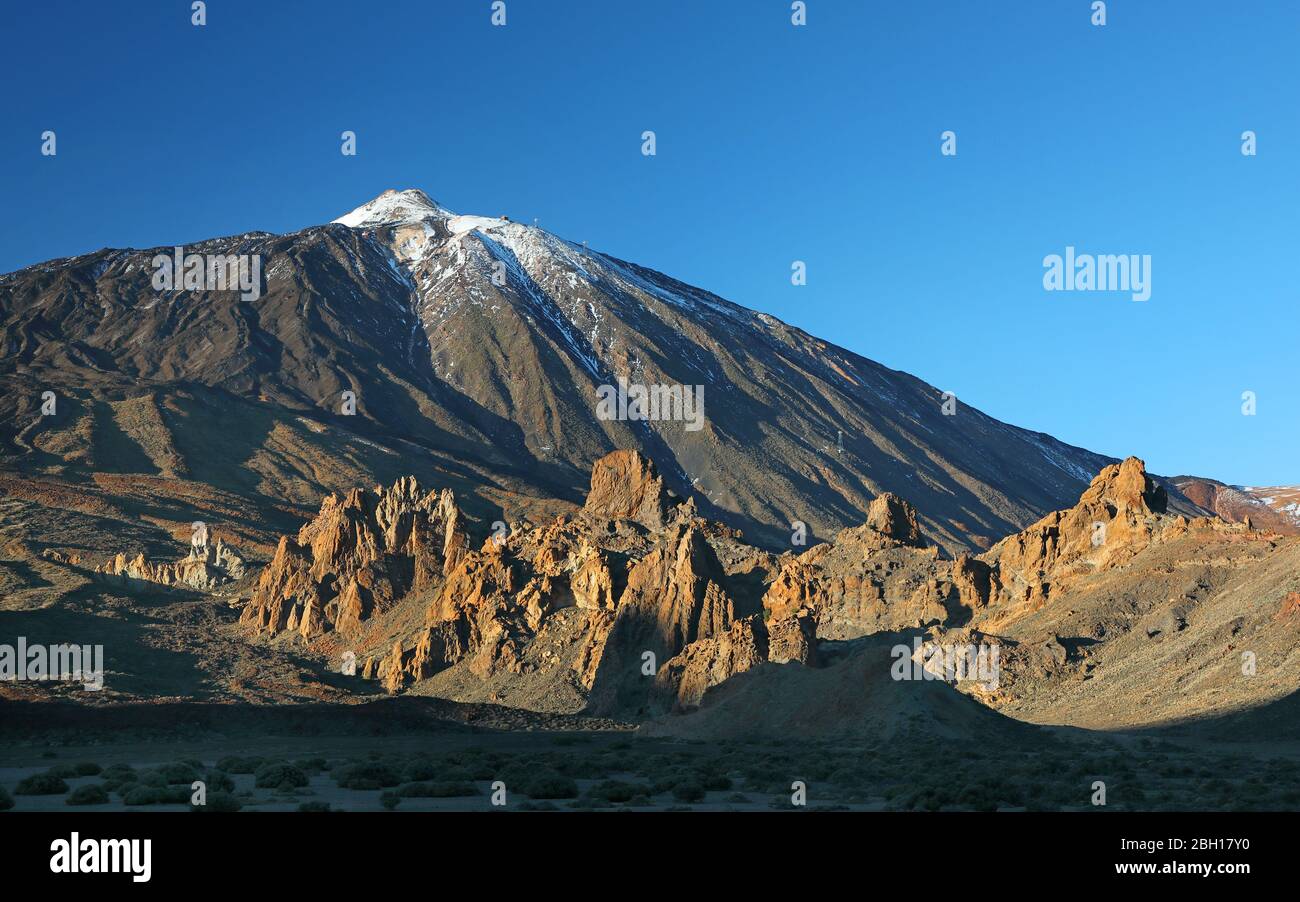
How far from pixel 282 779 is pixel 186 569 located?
300 feet

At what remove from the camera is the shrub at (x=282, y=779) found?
31352 millimetres

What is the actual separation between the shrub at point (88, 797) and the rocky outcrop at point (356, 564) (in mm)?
65832

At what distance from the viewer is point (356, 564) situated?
99.2 metres

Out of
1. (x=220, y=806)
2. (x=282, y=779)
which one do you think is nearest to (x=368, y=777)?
(x=282, y=779)

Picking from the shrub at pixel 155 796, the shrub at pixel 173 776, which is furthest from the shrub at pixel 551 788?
the shrub at pixel 173 776

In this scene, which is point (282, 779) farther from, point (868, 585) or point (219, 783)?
point (868, 585)

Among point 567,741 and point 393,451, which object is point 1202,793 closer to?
point 567,741

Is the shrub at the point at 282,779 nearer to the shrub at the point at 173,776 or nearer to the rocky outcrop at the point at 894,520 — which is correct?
the shrub at the point at 173,776

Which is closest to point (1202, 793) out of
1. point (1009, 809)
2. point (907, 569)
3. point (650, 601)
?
point (1009, 809)

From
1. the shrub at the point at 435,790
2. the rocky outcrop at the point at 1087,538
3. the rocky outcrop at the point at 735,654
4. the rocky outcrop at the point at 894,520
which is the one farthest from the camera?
the rocky outcrop at the point at 894,520

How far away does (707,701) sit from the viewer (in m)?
57.6

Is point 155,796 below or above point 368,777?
above

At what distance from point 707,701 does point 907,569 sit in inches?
1195
